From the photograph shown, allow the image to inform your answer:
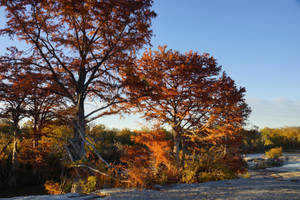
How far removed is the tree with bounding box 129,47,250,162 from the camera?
8.23 m

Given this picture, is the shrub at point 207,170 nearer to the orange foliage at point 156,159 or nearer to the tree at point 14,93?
the orange foliage at point 156,159

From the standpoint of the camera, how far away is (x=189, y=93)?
8367 mm

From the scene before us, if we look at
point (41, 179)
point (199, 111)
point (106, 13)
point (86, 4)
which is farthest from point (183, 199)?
point (41, 179)

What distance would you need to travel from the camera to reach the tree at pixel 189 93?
8.23 meters

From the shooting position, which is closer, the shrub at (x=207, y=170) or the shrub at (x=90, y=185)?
the shrub at (x=90, y=185)

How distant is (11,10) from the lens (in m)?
5.86

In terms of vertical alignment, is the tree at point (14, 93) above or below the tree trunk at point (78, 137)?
above

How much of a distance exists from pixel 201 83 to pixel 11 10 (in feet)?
22.6

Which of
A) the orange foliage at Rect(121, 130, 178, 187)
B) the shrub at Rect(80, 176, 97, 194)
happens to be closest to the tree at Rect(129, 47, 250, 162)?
the orange foliage at Rect(121, 130, 178, 187)

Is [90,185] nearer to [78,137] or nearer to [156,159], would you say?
[78,137]

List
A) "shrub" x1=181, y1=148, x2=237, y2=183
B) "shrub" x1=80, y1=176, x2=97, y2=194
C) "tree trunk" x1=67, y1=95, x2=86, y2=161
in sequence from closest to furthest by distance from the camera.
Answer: "shrub" x1=80, y1=176, x2=97, y2=194, "tree trunk" x1=67, y1=95, x2=86, y2=161, "shrub" x1=181, y1=148, x2=237, y2=183

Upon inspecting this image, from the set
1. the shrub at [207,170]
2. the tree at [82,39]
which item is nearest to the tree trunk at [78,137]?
the tree at [82,39]

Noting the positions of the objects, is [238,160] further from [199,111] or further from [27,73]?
[27,73]

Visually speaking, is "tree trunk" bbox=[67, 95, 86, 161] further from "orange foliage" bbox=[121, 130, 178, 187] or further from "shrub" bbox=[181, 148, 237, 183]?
"shrub" bbox=[181, 148, 237, 183]
